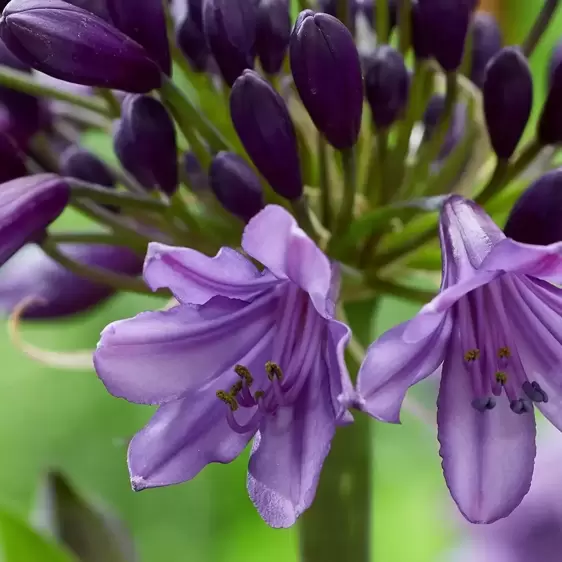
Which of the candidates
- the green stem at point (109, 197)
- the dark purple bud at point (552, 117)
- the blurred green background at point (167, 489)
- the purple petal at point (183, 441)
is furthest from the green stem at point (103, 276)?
the blurred green background at point (167, 489)

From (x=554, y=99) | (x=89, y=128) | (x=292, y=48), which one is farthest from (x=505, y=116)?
(x=89, y=128)

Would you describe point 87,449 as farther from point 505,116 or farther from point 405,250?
point 505,116

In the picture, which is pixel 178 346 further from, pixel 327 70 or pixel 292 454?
pixel 327 70

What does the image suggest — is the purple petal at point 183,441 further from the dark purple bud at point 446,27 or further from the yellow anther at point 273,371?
the dark purple bud at point 446,27

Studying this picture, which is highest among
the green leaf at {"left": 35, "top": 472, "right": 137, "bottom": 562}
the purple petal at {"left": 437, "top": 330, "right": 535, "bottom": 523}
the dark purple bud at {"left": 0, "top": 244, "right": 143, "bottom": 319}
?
the purple petal at {"left": 437, "top": 330, "right": 535, "bottom": 523}

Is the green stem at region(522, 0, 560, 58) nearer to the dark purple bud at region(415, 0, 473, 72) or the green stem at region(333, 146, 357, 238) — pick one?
the dark purple bud at region(415, 0, 473, 72)

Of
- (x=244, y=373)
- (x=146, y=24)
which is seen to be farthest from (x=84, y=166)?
(x=244, y=373)

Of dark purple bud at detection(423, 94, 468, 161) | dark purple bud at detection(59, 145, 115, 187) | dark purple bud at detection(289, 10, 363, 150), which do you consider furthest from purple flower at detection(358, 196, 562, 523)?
dark purple bud at detection(59, 145, 115, 187)
